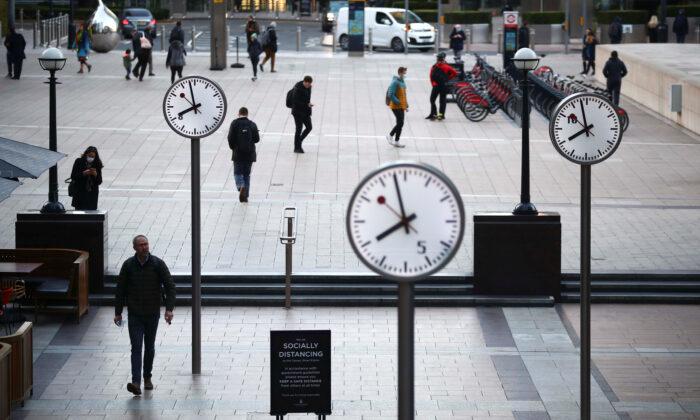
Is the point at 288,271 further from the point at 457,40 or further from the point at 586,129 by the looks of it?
the point at 457,40

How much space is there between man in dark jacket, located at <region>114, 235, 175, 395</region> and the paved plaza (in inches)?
159

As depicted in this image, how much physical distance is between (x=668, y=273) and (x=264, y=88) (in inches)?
816

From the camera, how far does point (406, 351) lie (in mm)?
7457

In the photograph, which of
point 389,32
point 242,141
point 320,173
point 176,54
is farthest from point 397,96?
point 389,32

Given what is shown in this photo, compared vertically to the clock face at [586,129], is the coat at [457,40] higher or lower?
higher

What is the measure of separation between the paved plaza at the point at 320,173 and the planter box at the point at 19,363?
4.58 meters

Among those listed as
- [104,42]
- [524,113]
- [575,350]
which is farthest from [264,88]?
[575,350]

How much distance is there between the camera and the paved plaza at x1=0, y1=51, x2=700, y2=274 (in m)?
18.8

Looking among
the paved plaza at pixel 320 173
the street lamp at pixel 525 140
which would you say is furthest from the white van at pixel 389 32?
the street lamp at pixel 525 140

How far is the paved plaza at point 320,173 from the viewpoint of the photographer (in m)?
18.8

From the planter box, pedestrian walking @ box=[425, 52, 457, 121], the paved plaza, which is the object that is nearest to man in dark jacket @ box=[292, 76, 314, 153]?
the paved plaza

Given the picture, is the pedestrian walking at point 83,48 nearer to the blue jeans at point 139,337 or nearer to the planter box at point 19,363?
the blue jeans at point 139,337

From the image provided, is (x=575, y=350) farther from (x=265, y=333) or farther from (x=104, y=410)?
(x=104, y=410)

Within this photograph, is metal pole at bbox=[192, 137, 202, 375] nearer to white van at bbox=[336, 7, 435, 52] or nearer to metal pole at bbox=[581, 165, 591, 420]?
metal pole at bbox=[581, 165, 591, 420]
